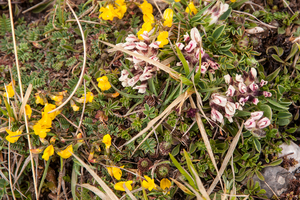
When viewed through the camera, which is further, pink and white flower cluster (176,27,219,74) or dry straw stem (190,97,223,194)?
pink and white flower cluster (176,27,219,74)

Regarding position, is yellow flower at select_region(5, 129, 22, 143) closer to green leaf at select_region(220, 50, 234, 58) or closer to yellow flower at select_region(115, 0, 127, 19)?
yellow flower at select_region(115, 0, 127, 19)

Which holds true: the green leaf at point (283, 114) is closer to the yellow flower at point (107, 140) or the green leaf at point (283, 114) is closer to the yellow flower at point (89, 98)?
the yellow flower at point (107, 140)

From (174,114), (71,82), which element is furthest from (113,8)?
(174,114)

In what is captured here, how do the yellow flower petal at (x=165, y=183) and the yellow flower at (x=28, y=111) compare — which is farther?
the yellow flower at (x=28, y=111)

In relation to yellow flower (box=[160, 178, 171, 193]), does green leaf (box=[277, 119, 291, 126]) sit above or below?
above

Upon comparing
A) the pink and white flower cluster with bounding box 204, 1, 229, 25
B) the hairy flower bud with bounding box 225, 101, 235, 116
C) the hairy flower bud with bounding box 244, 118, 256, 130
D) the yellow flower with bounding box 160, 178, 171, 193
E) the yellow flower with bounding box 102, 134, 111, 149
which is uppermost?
the pink and white flower cluster with bounding box 204, 1, 229, 25

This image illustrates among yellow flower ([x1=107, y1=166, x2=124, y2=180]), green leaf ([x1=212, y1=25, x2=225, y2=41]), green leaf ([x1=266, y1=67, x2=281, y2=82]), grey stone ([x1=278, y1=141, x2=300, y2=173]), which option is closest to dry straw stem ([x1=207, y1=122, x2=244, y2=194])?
grey stone ([x1=278, y1=141, x2=300, y2=173])

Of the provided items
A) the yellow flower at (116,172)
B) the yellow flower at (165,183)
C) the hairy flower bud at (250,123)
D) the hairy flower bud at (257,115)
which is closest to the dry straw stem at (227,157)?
the hairy flower bud at (250,123)
